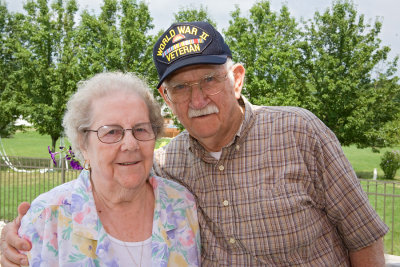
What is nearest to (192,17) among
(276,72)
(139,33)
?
(139,33)

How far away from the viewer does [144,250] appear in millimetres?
2188

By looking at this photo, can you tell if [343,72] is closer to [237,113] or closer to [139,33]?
[139,33]

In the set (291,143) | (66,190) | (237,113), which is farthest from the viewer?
(237,113)

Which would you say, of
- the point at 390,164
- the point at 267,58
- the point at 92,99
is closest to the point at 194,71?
the point at 92,99

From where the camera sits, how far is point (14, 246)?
2.00 metres

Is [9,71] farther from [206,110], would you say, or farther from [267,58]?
[206,110]

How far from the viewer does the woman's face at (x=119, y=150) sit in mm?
2105

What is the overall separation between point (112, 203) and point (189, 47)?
1.14 metres

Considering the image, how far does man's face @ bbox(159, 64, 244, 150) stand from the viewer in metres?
2.37

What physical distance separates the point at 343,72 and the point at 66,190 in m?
18.6

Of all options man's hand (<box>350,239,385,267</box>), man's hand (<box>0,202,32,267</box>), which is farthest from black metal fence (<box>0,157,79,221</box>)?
man's hand (<box>350,239,385,267</box>)

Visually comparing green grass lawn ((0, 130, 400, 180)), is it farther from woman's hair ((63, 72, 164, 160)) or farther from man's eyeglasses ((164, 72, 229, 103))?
woman's hair ((63, 72, 164, 160))

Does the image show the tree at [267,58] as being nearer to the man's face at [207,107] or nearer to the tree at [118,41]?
the tree at [118,41]

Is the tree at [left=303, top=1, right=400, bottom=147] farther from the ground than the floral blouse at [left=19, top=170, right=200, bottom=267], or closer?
farther from the ground
